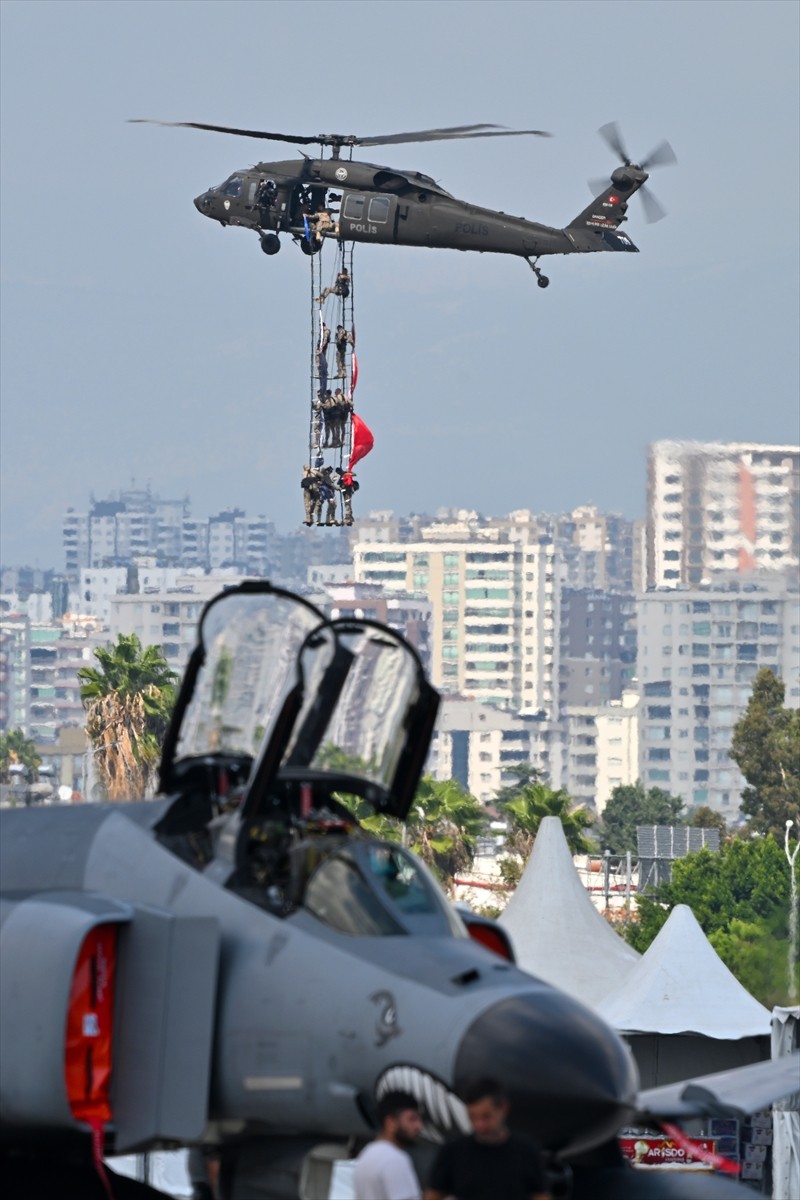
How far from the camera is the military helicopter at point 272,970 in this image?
34.2ft

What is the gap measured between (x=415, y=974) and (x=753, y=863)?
91.1 meters

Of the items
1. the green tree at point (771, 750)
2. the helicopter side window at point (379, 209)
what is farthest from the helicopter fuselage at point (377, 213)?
the green tree at point (771, 750)

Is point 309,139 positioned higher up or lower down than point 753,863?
higher up

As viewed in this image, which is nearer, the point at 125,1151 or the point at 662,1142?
the point at 125,1151

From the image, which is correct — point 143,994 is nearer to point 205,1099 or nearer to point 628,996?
point 205,1099

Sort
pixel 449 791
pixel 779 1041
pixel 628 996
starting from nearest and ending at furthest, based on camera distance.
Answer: pixel 779 1041, pixel 628 996, pixel 449 791

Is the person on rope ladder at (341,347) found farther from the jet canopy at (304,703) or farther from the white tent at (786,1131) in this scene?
the jet canopy at (304,703)

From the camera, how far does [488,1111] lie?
9.65 meters

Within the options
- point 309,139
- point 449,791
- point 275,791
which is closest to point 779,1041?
point 275,791

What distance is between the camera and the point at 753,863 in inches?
3937

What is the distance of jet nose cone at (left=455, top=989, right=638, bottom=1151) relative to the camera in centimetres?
1005

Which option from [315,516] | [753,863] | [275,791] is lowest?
[753,863]

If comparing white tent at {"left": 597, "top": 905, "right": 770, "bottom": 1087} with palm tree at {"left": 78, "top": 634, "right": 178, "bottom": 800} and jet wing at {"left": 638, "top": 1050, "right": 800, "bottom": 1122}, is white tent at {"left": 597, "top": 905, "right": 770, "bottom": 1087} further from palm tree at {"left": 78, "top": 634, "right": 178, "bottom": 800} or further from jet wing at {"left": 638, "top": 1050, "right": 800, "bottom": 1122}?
palm tree at {"left": 78, "top": 634, "right": 178, "bottom": 800}

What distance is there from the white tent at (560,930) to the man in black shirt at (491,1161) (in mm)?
22933
